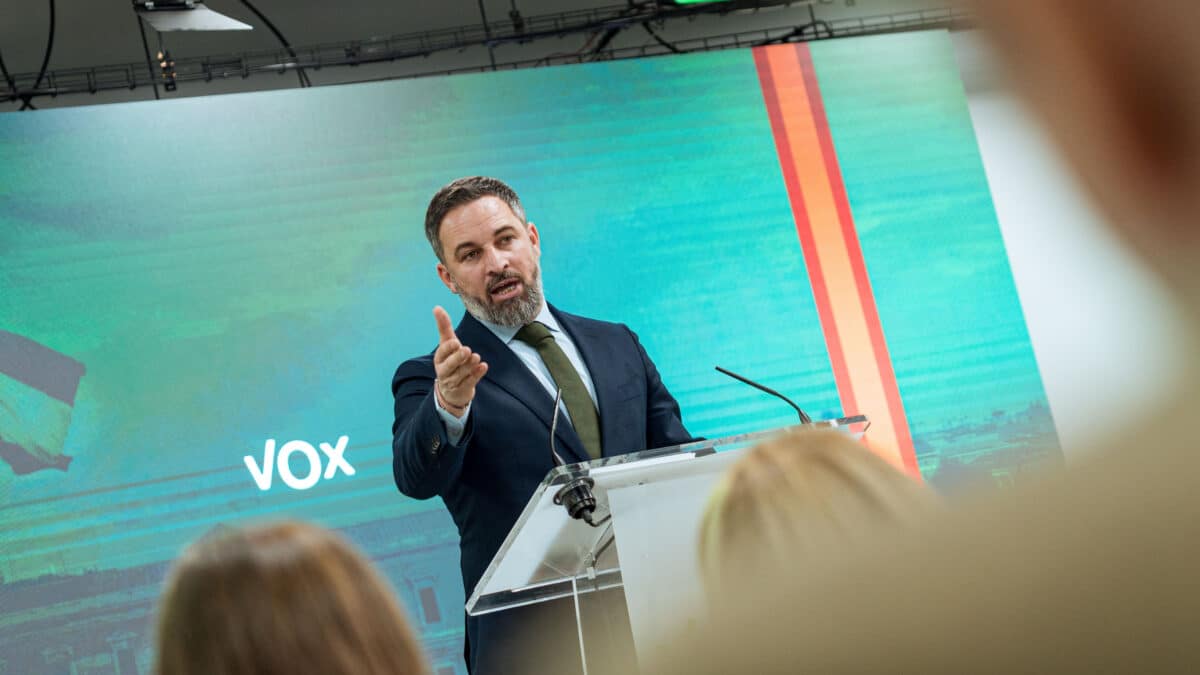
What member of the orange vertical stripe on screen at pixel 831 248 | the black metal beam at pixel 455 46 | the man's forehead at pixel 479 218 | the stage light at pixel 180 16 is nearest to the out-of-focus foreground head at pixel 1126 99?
the man's forehead at pixel 479 218

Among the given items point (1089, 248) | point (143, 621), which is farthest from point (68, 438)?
point (1089, 248)

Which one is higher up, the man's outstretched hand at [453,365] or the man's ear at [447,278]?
the man's ear at [447,278]

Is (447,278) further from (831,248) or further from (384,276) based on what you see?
(831,248)

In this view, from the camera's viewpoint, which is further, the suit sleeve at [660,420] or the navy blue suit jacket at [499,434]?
the suit sleeve at [660,420]

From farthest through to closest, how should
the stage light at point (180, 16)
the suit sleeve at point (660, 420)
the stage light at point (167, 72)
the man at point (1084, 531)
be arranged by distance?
the stage light at point (167, 72), the stage light at point (180, 16), the suit sleeve at point (660, 420), the man at point (1084, 531)

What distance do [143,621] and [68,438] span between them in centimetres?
71

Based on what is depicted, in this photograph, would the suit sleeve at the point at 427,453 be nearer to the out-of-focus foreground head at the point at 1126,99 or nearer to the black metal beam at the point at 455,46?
the out-of-focus foreground head at the point at 1126,99

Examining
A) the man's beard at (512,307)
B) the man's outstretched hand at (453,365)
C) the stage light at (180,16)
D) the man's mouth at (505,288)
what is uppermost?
the stage light at (180,16)

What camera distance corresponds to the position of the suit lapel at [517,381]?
272cm

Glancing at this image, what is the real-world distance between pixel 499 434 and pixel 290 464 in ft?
5.16

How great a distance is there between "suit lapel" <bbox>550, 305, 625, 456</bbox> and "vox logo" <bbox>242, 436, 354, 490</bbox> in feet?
4.22

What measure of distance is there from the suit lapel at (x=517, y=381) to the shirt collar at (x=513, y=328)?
3 cm

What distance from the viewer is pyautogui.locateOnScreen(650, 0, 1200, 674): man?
22 cm

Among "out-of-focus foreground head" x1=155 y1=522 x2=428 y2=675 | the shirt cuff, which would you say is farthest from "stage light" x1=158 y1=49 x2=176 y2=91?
"out-of-focus foreground head" x1=155 y1=522 x2=428 y2=675
